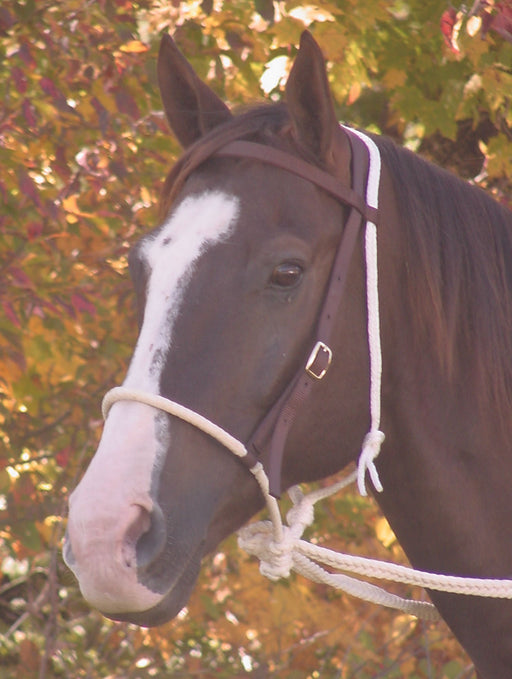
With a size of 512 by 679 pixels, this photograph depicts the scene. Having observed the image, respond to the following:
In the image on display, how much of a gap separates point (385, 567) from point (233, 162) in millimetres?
956

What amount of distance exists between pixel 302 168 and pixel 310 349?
0.40m

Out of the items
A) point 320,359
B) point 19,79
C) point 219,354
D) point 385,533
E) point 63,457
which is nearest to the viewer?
point 219,354

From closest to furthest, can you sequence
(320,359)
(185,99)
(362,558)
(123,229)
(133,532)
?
(133,532) < (320,359) < (362,558) < (185,99) < (123,229)

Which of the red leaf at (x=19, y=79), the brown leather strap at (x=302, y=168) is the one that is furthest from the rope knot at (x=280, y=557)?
the red leaf at (x=19, y=79)

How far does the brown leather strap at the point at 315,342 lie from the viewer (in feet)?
6.20

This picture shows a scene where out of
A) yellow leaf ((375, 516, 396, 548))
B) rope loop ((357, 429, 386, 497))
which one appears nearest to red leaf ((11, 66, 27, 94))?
rope loop ((357, 429, 386, 497))

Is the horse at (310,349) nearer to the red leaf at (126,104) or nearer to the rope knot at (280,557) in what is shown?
the rope knot at (280,557)

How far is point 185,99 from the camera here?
2.31 meters

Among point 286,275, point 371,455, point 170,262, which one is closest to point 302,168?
point 286,275

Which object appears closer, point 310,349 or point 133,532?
point 133,532

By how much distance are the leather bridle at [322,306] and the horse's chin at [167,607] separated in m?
0.24

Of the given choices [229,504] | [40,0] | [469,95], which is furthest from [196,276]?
[469,95]

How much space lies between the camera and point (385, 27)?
157 inches

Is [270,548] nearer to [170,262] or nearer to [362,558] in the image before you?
[362,558]
